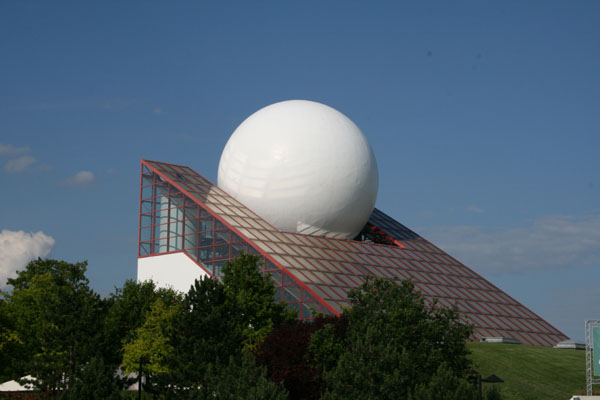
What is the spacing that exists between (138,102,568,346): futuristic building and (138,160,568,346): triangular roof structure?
0.09 meters

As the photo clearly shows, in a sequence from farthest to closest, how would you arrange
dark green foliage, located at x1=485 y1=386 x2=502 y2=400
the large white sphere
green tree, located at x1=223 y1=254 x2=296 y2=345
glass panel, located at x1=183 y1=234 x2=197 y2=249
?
1. the large white sphere
2. glass panel, located at x1=183 y1=234 x2=197 y2=249
3. green tree, located at x1=223 y1=254 x2=296 y2=345
4. dark green foliage, located at x1=485 y1=386 x2=502 y2=400

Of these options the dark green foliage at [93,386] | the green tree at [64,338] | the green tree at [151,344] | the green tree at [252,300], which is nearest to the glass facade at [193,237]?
the green tree at [252,300]

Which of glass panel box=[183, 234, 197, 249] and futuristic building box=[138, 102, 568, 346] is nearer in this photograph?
futuristic building box=[138, 102, 568, 346]

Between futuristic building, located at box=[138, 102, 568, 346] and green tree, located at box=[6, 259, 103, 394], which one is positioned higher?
futuristic building, located at box=[138, 102, 568, 346]

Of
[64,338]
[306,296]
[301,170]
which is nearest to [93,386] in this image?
[64,338]

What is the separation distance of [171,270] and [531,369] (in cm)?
2751

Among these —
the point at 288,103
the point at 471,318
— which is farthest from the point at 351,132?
the point at 471,318

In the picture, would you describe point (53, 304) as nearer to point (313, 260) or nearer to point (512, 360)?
point (313, 260)

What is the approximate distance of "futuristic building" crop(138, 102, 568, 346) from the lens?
182ft

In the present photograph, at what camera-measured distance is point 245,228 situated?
57281 millimetres

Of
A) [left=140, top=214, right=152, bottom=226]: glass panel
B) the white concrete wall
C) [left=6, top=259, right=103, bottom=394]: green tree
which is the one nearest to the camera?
[left=6, top=259, right=103, bottom=394]: green tree

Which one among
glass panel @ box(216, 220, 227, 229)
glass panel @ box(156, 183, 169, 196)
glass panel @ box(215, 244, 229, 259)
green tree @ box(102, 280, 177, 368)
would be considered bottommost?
green tree @ box(102, 280, 177, 368)

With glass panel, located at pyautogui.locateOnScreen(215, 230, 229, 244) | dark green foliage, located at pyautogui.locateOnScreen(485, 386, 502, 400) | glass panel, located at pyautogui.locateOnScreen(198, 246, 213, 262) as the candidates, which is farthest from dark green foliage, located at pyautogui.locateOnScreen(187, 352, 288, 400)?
glass panel, located at pyautogui.locateOnScreen(198, 246, 213, 262)

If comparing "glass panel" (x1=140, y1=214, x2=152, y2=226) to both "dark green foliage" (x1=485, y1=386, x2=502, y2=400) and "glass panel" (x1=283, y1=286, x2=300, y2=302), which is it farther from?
"dark green foliage" (x1=485, y1=386, x2=502, y2=400)
